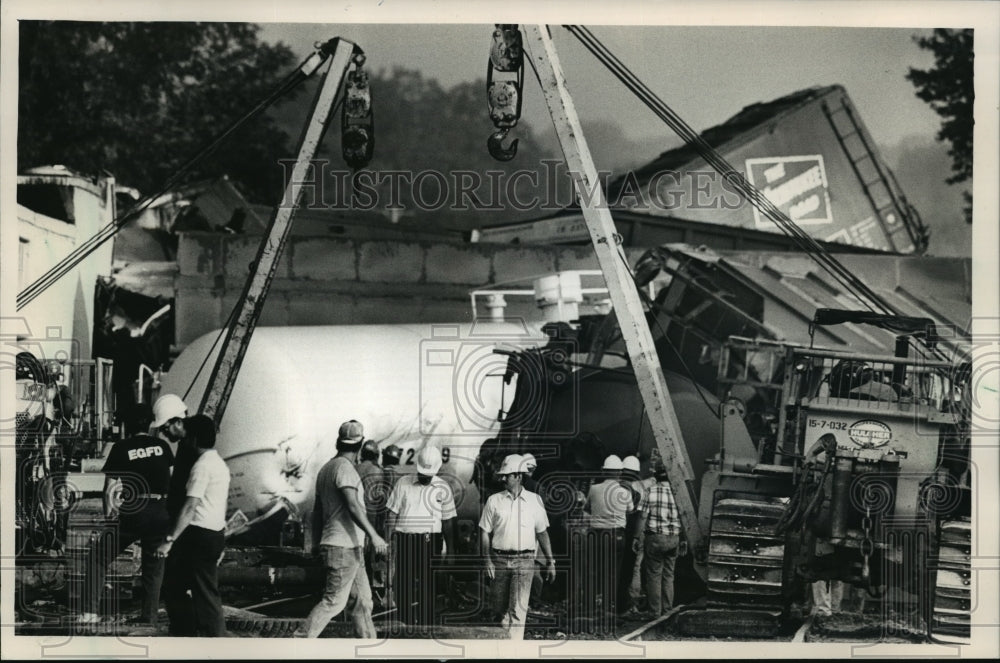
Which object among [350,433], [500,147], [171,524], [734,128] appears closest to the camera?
[171,524]

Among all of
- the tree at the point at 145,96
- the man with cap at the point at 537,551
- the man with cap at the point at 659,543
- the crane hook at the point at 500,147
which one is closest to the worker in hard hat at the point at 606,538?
the man with cap at the point at 659,543

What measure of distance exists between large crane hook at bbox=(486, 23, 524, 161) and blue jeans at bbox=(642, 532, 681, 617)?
3.00 metres

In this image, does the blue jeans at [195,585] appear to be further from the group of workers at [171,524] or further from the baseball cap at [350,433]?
the baseball cap at [350,433]

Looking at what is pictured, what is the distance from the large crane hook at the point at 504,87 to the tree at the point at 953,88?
285cm

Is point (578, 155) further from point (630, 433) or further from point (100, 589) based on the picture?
point (100, 589)

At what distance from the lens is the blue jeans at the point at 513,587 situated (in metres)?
8.63

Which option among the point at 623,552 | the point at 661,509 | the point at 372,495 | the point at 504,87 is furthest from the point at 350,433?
the point at 504,87

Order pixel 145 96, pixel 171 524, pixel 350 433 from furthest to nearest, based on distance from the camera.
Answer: pixel 145 96
pixel 350 433
pixel 171 524

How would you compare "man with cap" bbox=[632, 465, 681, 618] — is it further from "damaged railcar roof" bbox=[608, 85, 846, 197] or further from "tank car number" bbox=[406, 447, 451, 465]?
"damaged railcar roof" bbox=[608, 85, 846, 197]

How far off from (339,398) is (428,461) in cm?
90

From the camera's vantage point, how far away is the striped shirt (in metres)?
8.93

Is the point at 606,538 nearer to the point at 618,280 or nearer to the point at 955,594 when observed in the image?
the point at 618,280

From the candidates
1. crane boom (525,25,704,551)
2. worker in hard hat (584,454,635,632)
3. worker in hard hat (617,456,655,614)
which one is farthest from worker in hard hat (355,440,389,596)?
crane boom (525,25,704,551)

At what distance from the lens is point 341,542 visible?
340 inches
